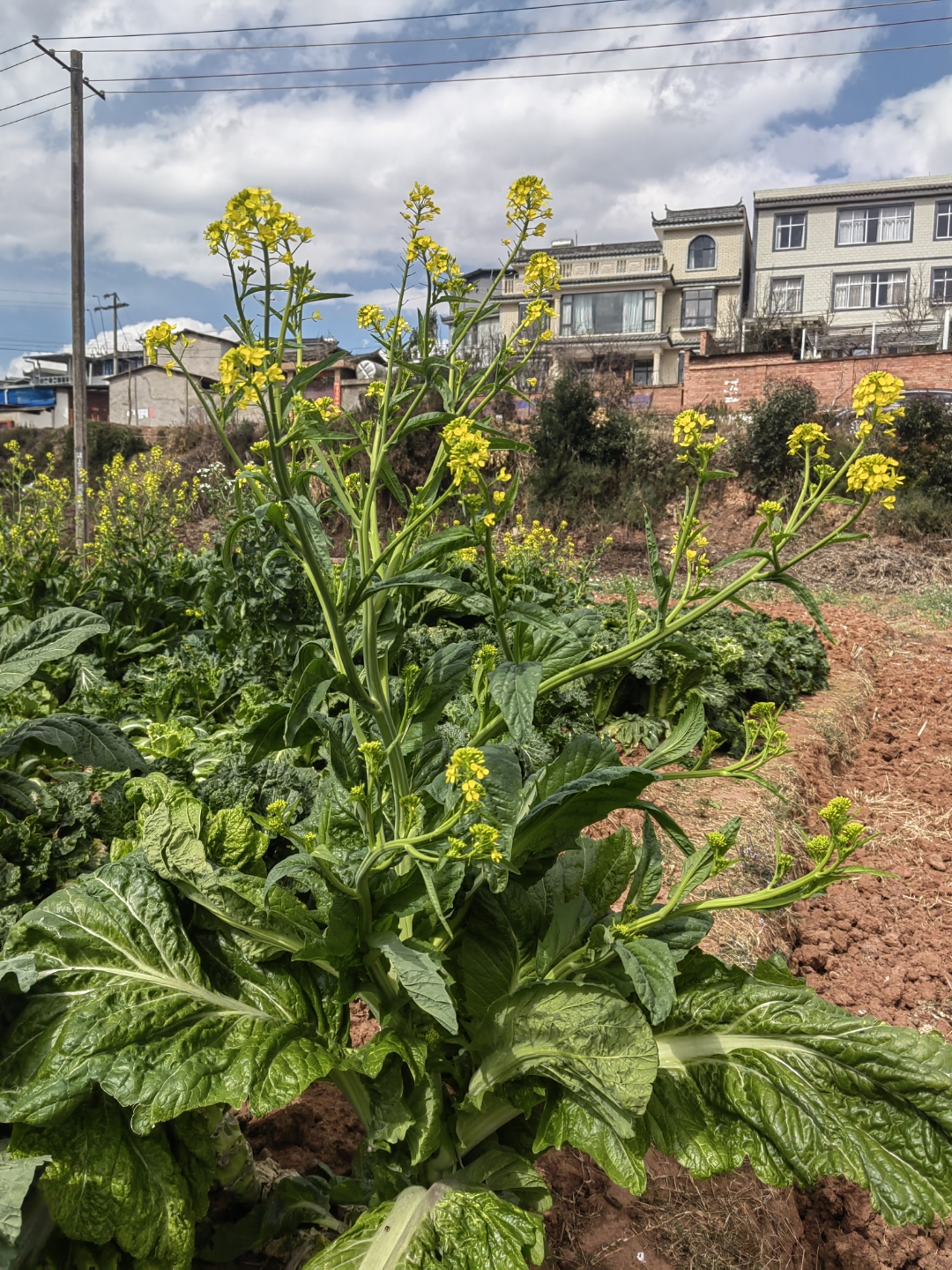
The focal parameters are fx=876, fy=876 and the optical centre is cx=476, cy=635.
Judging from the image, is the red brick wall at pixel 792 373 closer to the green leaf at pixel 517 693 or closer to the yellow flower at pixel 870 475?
the yellow flower at pixel 870 475

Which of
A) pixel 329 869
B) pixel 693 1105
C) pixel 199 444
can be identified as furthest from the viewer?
pixel 199 444

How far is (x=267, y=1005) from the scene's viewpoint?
5.48 ft

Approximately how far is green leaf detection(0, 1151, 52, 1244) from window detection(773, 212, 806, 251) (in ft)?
148

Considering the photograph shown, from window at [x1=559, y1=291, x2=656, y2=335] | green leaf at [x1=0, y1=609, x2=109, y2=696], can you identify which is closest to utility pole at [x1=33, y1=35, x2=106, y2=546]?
green leaf at [x1=0, y1=609, x2=109, y2=696]

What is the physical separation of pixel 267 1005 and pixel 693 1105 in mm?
807

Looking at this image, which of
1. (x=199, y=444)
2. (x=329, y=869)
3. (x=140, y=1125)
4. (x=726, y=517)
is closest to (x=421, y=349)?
(x=329, y=869)

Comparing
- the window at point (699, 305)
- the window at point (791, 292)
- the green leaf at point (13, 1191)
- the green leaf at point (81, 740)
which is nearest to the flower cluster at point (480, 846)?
the green leaf at point (13, 1191)

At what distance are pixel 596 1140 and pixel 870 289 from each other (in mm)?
44478

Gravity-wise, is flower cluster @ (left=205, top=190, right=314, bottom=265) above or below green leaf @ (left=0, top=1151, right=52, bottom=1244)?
above

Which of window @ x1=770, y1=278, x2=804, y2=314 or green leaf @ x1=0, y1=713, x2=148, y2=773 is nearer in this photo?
green leaf @ x1=0, y1=713, x2=148, y2=773

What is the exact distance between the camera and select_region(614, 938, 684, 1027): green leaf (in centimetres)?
137

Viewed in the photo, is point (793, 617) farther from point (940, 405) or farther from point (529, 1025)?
point (940, 405)

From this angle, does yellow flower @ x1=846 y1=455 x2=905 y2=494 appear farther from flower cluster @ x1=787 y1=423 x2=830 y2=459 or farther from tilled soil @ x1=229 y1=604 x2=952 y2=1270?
tilled soil @ x1=229 y1=604 x2=952 y2=1270

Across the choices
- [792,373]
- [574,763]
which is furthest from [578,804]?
[792,373]
